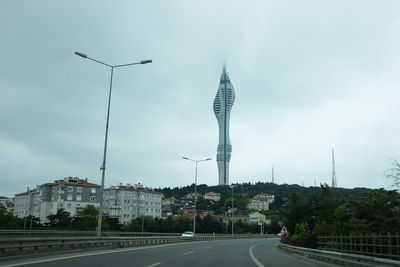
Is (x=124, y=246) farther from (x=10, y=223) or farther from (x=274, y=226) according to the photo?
(x=274, y=226)

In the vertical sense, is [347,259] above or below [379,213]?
below

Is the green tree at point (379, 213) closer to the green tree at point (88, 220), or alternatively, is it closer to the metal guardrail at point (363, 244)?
the metal guardrail at point (363, 244)

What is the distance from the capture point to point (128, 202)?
131250 mm

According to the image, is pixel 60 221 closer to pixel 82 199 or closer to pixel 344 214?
pixel 82 199

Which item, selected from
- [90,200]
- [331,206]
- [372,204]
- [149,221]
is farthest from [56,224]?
[372,204]

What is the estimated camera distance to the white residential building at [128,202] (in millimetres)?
129625

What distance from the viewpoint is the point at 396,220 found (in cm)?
2158

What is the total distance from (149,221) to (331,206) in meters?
82.3

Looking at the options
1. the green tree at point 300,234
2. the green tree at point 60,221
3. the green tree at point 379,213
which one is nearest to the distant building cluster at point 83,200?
the green tree at point 60,221

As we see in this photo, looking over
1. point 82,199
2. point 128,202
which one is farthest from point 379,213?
point 128,202

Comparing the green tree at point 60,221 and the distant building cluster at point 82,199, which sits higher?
the distant building cluster at point 82,199

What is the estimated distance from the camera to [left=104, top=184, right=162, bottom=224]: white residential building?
130 metres

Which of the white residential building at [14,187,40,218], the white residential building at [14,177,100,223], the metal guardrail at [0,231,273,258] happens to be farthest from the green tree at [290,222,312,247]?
the white residential building at [14,187,40,218]

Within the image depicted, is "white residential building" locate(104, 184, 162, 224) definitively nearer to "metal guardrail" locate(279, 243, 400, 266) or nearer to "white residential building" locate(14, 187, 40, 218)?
"white residential building" locate(14, 187, 40, 218)
